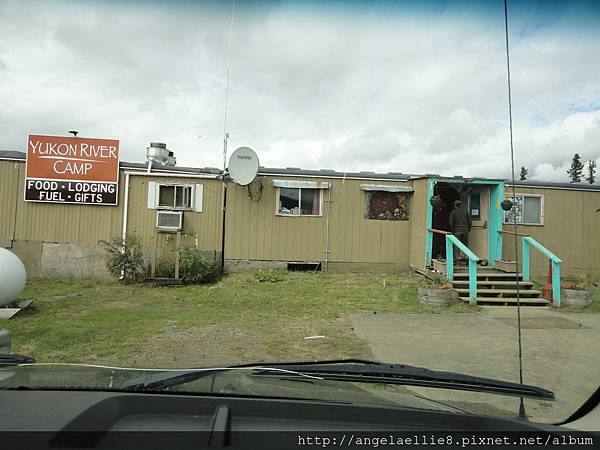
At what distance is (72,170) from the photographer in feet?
39.2

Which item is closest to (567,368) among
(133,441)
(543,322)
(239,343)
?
(543,322)

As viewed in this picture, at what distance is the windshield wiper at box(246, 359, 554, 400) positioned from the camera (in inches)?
86.5

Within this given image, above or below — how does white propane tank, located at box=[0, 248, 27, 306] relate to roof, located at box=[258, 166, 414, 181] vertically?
below

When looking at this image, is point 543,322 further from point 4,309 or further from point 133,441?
point 4,309

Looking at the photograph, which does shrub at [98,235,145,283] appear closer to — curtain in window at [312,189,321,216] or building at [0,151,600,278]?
building at [0,151,600,278]

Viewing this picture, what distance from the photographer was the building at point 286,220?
11945mm

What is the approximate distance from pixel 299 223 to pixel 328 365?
10044 mm

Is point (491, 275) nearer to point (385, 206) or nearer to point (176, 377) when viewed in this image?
point (385, 206)

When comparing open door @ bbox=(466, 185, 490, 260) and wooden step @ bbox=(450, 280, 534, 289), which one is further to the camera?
open door @ bbox=(466, 185, 490, 260)

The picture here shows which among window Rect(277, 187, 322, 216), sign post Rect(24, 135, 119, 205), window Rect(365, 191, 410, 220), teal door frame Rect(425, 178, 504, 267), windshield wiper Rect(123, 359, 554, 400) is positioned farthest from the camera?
window Rect(365, 191, 410, 220)

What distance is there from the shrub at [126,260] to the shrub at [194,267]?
3.91ft

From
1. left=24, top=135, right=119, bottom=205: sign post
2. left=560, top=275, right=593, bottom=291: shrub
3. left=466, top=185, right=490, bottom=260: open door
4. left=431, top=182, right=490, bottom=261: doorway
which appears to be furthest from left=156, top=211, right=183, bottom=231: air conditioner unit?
left=560, top=275, right=593, bottom=291: shrub

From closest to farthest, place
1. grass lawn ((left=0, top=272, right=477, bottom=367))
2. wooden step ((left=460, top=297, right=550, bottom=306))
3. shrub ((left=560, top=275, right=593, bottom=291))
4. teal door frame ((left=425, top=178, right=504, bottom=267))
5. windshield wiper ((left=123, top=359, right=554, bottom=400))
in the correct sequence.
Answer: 1. windshield wiper ((left=123, top=359, right=554, bottom=400))
2. grass lawn ((left=0, top=272, right=477, bottom=367))
3. shrub ((left=560, top=275, right=593, bottom=291))
4. wooden step ((left=460, top=297, right=550, bottom=306))
5. teal door frame ((left=425, top=178, right=504, bottom=267))

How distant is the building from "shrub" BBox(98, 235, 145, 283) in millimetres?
545
